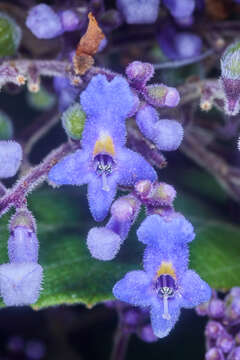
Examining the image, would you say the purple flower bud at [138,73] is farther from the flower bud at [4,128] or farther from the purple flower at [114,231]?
the flower bud at [4,128]

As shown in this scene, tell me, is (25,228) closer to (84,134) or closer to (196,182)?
(84,134)

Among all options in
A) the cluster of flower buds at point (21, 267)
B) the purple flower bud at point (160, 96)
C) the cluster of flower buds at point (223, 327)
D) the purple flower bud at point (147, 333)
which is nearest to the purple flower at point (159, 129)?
the purple flower bud at point (160, 96)

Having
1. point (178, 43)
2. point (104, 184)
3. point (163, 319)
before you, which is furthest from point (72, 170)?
point (178, 43)

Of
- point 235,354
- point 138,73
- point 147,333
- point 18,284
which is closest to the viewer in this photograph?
point 18,284

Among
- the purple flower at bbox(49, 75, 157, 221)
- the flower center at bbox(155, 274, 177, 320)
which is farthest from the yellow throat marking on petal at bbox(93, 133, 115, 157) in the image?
the flower center at bbox(155, 274, 177, 320)

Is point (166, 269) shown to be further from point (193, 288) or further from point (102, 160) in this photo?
point (102, 160)

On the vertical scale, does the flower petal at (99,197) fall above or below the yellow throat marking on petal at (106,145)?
below
